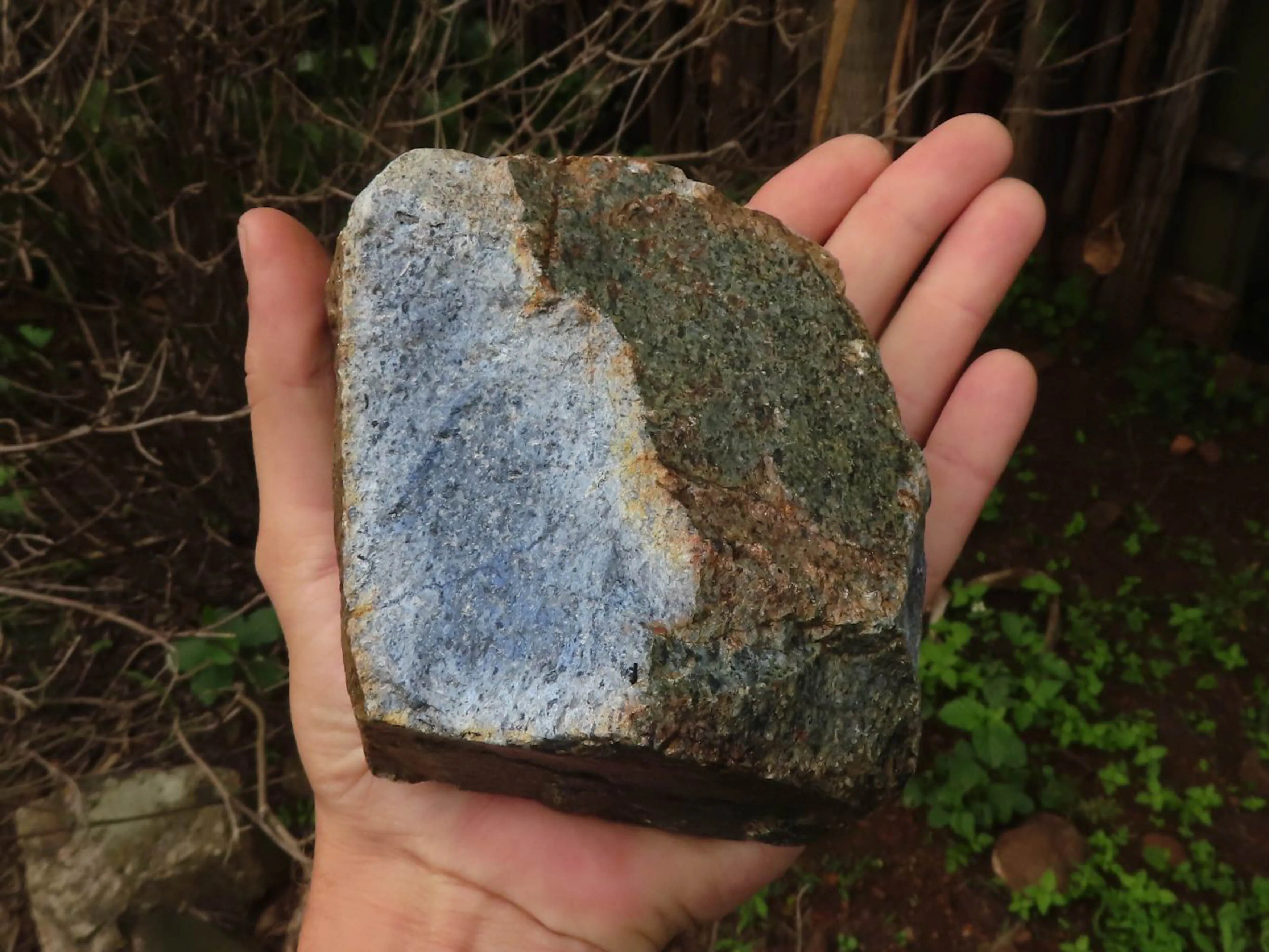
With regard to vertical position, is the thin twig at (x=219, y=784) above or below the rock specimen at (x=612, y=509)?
below

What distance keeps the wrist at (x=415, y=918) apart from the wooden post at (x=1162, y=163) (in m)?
2.19

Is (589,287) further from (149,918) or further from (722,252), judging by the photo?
(149,918)

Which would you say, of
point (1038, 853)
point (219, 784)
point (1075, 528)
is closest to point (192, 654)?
point (219, 784)

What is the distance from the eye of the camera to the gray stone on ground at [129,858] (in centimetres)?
232

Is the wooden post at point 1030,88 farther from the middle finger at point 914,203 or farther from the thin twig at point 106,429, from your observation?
the thin twig at point 106,429

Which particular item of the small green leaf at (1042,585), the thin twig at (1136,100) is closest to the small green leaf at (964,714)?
the small green leaf at (1042,585)

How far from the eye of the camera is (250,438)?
2.57 metres

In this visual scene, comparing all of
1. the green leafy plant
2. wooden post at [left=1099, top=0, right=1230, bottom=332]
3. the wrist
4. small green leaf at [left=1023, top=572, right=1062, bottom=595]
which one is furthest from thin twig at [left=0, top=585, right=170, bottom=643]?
wooden post at [left=1099, top=0, right=1230, bottom=332]

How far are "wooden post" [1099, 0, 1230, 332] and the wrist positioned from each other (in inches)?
86.1

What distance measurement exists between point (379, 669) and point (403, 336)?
1.35 feet

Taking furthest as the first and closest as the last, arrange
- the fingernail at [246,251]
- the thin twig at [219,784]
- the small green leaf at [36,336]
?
1. the small green leaf at [36,336]
2. the thin twig at [219,784]
3. the fingernail at [246,251]

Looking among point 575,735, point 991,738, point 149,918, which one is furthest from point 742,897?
point 149,918

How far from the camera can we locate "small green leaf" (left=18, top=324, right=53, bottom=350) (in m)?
2.48

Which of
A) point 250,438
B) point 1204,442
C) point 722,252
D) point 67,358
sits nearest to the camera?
point 722,252
